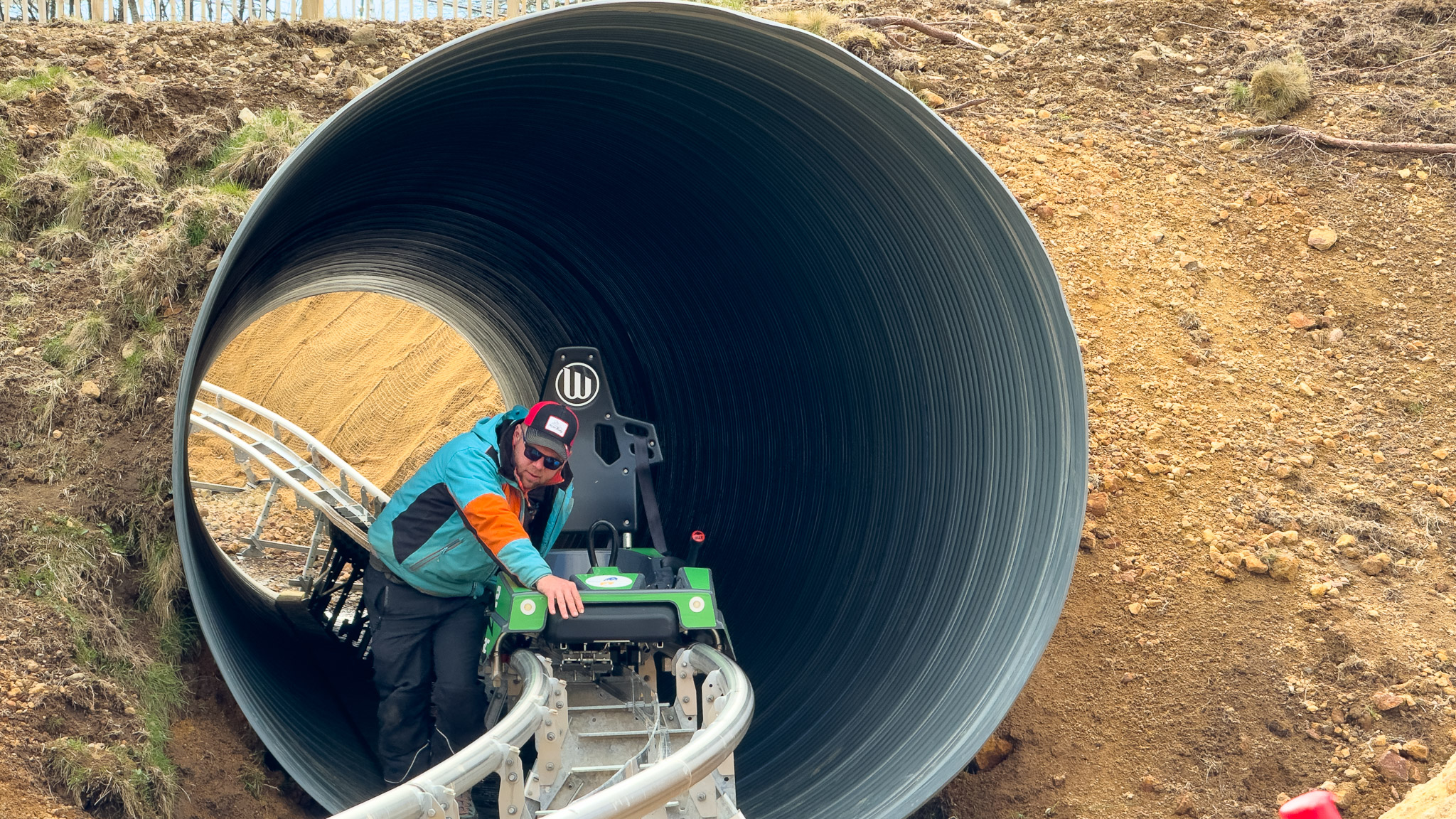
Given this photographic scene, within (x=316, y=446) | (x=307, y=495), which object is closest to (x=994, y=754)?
(x=307, y=495)

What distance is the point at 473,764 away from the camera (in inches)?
152

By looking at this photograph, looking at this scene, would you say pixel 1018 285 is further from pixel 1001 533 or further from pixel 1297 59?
pixel 1297 59

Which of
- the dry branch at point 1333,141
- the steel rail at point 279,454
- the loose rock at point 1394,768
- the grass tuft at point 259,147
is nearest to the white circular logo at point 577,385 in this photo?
the steel rail at point 279,454

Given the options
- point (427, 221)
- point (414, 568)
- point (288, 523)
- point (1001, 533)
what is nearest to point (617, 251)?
point (427, 221)

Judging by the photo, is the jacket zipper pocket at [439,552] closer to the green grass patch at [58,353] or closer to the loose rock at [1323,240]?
the green grass patch at [58,353]

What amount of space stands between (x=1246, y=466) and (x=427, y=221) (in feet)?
17.4

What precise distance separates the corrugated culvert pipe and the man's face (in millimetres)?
1303

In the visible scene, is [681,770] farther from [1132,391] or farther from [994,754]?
[1132,391]

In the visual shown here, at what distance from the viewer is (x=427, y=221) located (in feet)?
24.6

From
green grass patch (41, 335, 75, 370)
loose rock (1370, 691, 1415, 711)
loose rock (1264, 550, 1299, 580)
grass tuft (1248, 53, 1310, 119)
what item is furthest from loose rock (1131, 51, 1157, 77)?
green grass patch (41, 335, 75, 370)

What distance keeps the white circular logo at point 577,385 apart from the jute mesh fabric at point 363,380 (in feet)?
24.8

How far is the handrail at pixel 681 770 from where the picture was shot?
351 cm

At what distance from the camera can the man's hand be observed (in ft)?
15.4

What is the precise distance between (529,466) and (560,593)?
0.62m
